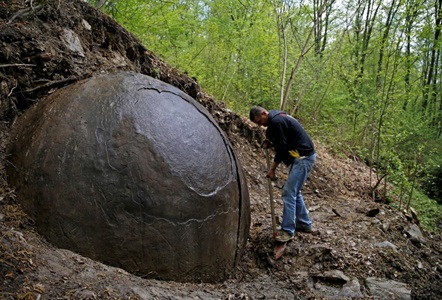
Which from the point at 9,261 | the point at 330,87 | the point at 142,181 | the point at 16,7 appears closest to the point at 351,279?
the point at 142,181

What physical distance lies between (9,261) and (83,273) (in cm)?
49

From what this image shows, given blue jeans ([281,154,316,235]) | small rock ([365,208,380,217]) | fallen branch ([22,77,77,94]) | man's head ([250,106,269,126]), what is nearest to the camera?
fallen branch ([22,77,77,94])

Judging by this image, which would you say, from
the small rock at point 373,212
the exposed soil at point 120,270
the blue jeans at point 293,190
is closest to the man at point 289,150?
the blue jeans at point 293,190

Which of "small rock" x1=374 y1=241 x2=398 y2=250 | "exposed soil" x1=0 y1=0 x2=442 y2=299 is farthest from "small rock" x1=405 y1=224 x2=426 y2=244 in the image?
"small rock" x1=374 y1=241 x2=398 y2=250

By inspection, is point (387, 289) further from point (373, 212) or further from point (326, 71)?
point (326, 71)

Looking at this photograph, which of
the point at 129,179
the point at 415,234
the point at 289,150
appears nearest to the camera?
the point at 129,179

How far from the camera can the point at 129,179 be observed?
3.06 m

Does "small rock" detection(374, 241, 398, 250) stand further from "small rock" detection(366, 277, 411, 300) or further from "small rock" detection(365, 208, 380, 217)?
"small rock" detection(365, 208, 380, 217)

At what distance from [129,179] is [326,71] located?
970cm

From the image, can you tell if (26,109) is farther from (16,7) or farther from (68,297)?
(68,297)

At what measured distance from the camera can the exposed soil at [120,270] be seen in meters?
2.63

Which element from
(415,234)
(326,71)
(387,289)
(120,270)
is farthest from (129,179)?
(326,71)

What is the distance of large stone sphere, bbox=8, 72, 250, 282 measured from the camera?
2973 mm

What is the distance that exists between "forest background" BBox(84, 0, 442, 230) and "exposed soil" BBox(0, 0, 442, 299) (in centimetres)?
206
